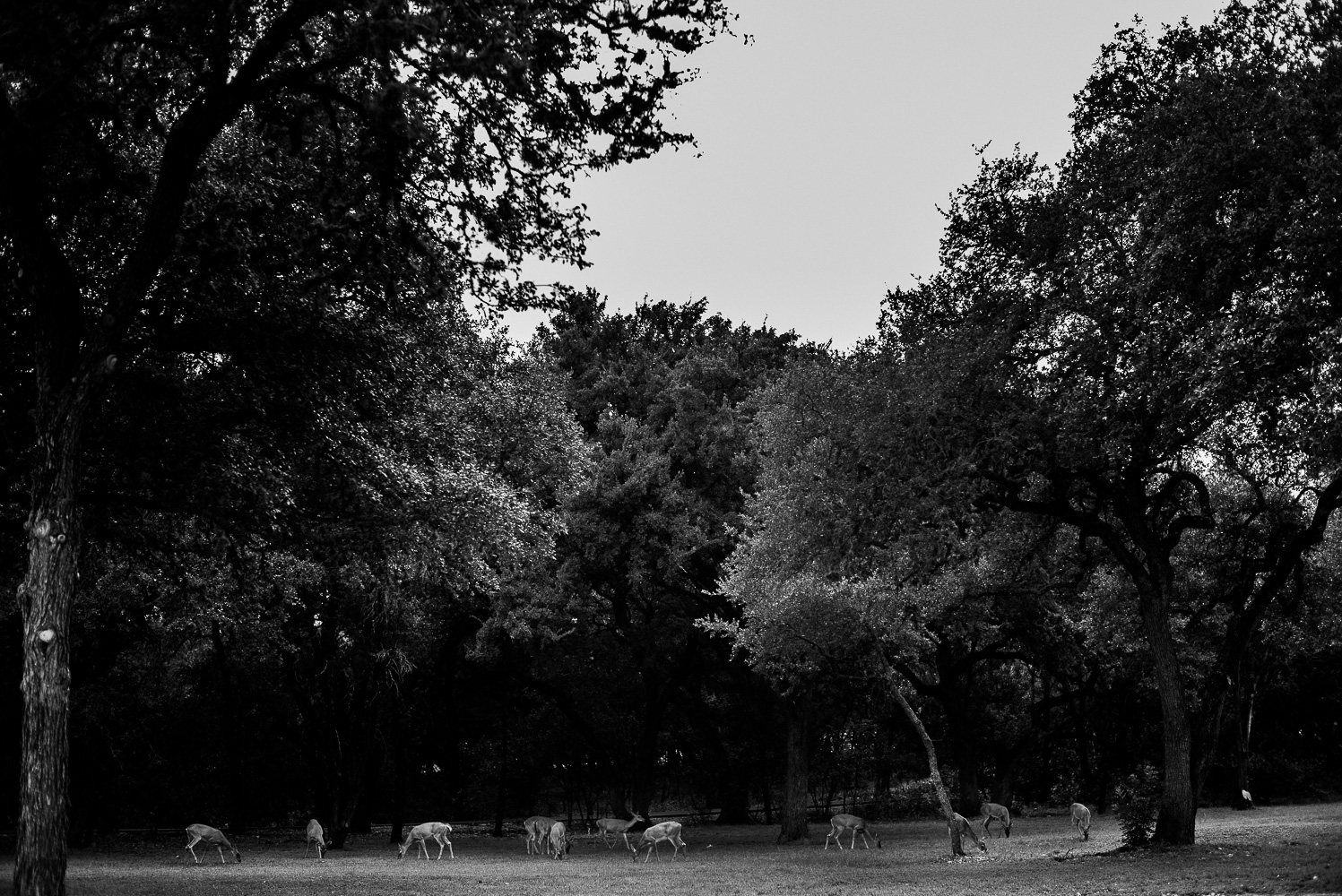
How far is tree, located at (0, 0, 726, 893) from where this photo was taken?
35.1 feet

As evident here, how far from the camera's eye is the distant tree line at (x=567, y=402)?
1220 centimetres

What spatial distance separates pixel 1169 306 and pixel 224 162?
13.9m

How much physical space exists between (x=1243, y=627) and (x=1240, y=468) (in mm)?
3170

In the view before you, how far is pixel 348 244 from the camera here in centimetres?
1470

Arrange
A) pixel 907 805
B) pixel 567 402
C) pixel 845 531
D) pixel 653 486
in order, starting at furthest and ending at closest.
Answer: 1. pixel 907 805
2. pixel 567 402
3. pixel 653 486
4. pixel 845 531

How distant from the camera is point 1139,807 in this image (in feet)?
71.9

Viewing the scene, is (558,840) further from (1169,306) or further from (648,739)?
(1169,306)

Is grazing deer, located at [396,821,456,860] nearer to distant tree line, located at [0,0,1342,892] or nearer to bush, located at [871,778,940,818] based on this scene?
distant tree line, located at [0,0,1342,892]

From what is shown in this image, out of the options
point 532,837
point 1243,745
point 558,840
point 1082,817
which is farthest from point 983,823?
point 1243,745

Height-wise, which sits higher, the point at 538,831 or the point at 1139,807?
the point at 1139,807

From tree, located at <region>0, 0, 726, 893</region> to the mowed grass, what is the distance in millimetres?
9871

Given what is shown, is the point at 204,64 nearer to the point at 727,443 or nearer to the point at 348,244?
the point at 348,244

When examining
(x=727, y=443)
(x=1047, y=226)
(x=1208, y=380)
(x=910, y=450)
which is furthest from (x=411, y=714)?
(x=1208, y=380)

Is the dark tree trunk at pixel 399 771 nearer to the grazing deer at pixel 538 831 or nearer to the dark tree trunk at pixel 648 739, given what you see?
the grazing deer at pixel 538 831
